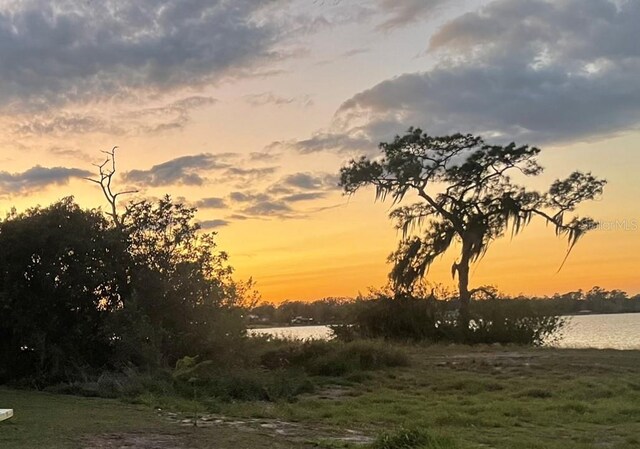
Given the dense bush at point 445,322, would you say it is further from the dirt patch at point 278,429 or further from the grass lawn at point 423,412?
the dirt patch at point 278,429

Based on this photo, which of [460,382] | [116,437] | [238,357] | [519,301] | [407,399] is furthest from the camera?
[519,301]

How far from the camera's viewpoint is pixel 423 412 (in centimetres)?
1252

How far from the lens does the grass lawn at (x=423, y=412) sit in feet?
30.5

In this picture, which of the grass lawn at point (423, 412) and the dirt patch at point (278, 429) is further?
the dirt patch at point (278, 429)

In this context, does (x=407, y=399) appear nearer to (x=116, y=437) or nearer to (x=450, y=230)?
(x=116, y=437)

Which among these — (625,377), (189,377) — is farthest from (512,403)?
(189,377)

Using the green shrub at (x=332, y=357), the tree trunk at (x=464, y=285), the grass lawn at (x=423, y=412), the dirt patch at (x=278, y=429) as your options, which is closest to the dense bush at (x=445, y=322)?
the tree trunk at (x=464, y=285)

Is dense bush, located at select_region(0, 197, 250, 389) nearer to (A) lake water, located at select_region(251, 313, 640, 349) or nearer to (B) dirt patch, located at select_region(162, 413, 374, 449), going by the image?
(A) lake water, located at select_region(251, 313, 640, 349)

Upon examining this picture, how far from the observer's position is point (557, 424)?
11.6 metres

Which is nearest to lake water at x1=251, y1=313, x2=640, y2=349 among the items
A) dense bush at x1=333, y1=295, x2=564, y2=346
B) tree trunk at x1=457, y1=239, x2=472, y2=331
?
dense bush at x1=333, y1=295, x2=564, y2=346

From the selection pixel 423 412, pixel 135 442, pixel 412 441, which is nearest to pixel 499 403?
pixel 423 412

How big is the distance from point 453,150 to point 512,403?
19.5m

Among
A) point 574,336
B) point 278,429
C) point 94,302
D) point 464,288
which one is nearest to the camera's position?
point 278,429

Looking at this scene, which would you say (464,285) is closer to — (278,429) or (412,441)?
(278,429)
